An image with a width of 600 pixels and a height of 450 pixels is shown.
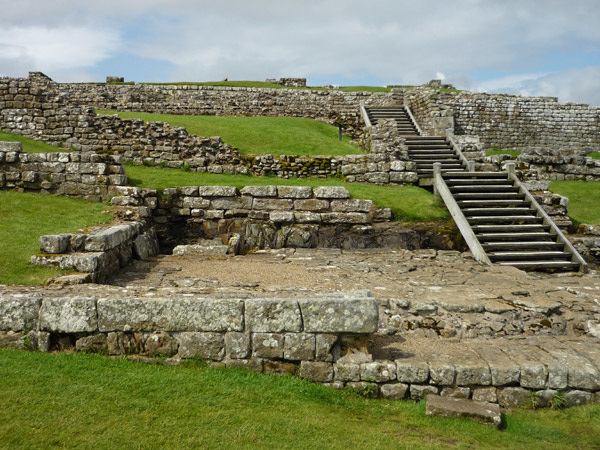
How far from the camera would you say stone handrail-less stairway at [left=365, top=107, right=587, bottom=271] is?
495 inches

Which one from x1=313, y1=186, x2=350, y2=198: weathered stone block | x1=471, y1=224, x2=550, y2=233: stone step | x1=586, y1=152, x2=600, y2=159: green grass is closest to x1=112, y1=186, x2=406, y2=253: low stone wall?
x1=313, y1=186, x2=350, y2=198: weathered stone block

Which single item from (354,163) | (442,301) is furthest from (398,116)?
(442,301)

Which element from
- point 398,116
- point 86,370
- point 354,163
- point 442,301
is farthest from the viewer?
point 398,116

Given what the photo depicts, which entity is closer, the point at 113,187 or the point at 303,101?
the point at 113,187

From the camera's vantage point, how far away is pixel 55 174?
45.2ft

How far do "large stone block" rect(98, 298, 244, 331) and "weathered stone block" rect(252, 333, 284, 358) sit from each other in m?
0.27

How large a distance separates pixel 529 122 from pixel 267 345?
2861 cm

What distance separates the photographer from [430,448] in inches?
196

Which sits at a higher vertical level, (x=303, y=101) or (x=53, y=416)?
(x=303, y=101)

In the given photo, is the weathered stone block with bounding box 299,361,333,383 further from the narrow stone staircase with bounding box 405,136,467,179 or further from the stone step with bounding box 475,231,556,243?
the narrow stone staircase with bounding box 405,136,467,179

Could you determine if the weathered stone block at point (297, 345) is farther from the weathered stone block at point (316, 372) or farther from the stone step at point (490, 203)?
the stone step at point (490, 203)

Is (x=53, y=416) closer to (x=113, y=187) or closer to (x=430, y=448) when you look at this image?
(x=430, y=448)

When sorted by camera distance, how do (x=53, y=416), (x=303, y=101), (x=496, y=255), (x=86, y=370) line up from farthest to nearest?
(x=303, y=101) → (x=496, y=255) → (x=86, y=370) → (x=53, y=416)

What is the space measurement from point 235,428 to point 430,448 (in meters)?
2.15
